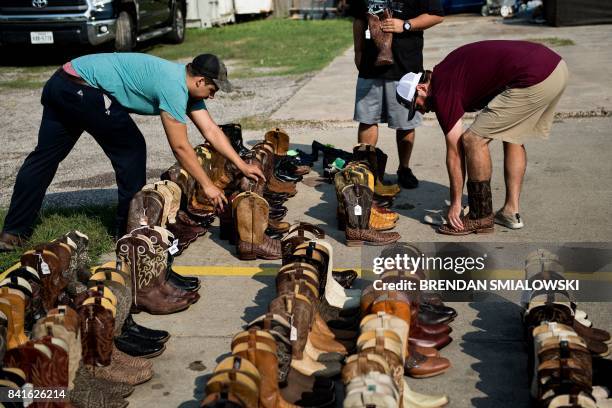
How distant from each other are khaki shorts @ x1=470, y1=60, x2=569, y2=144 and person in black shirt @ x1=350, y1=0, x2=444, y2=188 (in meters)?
1.27

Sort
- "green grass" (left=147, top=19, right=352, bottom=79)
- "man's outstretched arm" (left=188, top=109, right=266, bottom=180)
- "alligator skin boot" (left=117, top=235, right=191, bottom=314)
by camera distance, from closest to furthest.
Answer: "alligator skin boot" (left=117, top=235, right=191, bottom=314) < "man's outstretched arm" (left=188, top=109, right=266, bottom=180) < "green grass" (left=147, top=19, right=352, bottom=79)

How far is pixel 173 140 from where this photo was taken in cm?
619

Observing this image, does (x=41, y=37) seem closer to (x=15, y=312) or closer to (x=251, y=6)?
(x=15, y=312)

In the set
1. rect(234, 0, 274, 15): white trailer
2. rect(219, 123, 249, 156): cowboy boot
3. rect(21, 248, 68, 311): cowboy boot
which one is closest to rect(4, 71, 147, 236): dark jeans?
rect(21, 248, 68, 311): cowboy boot

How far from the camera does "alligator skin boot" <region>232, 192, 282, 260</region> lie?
655 cm

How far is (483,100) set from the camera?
695cm

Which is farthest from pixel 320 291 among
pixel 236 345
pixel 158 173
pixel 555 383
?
pixel 158 173

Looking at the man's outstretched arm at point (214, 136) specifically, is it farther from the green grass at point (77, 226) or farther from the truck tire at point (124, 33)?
the truck tire at point (124, 33)

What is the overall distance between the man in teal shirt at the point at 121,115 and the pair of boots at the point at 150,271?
2.55ft

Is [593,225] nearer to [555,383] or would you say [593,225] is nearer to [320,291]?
[320,291]

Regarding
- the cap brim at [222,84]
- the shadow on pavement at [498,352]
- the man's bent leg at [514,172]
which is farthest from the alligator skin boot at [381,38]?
the shadow on pavement at [498,352]

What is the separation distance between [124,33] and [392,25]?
10909 millimetres

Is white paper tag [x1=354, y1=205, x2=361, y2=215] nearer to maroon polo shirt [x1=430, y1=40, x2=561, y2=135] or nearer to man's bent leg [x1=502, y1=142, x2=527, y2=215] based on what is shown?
maroon polo shirt [x1=430, y1=40, x2=561, y2=135]

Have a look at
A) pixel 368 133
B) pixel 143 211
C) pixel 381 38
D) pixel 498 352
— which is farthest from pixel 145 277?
pixel 381 38
